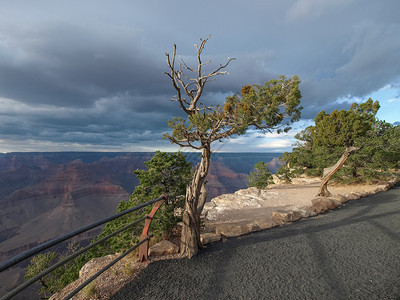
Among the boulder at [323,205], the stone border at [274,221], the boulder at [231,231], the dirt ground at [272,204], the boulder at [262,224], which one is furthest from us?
the dirt ground at [272,204]

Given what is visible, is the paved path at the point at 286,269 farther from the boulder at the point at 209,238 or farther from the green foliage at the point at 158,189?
the green foliage at the point at 158,189

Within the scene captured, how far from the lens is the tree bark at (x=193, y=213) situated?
4977 millimetres

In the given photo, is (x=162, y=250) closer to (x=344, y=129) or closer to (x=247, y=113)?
(x=247, y=113)

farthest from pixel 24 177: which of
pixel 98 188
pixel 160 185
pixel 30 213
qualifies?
pixel 160 185

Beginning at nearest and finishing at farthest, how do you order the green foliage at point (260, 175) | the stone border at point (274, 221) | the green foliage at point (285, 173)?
1. the stone border at point (274, 221)
2. the green foliage at point (260, 175)
3. the green foliage at point (285, 173)

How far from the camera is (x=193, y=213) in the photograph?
5199mm

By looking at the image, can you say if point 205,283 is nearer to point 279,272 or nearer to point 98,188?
point 279,272

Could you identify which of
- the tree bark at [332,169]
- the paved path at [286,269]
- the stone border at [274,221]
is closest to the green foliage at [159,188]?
the stone border at [274,221]

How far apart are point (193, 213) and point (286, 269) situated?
8.07 ft

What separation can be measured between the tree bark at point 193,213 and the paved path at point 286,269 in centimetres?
29

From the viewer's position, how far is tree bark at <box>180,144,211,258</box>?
4.98 metres

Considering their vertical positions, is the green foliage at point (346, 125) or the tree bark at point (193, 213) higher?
the green foliage at point (346, 125)

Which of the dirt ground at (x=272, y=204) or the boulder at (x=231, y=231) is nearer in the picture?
the boulder at (x=231, y=231)

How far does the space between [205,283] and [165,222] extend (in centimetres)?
247
